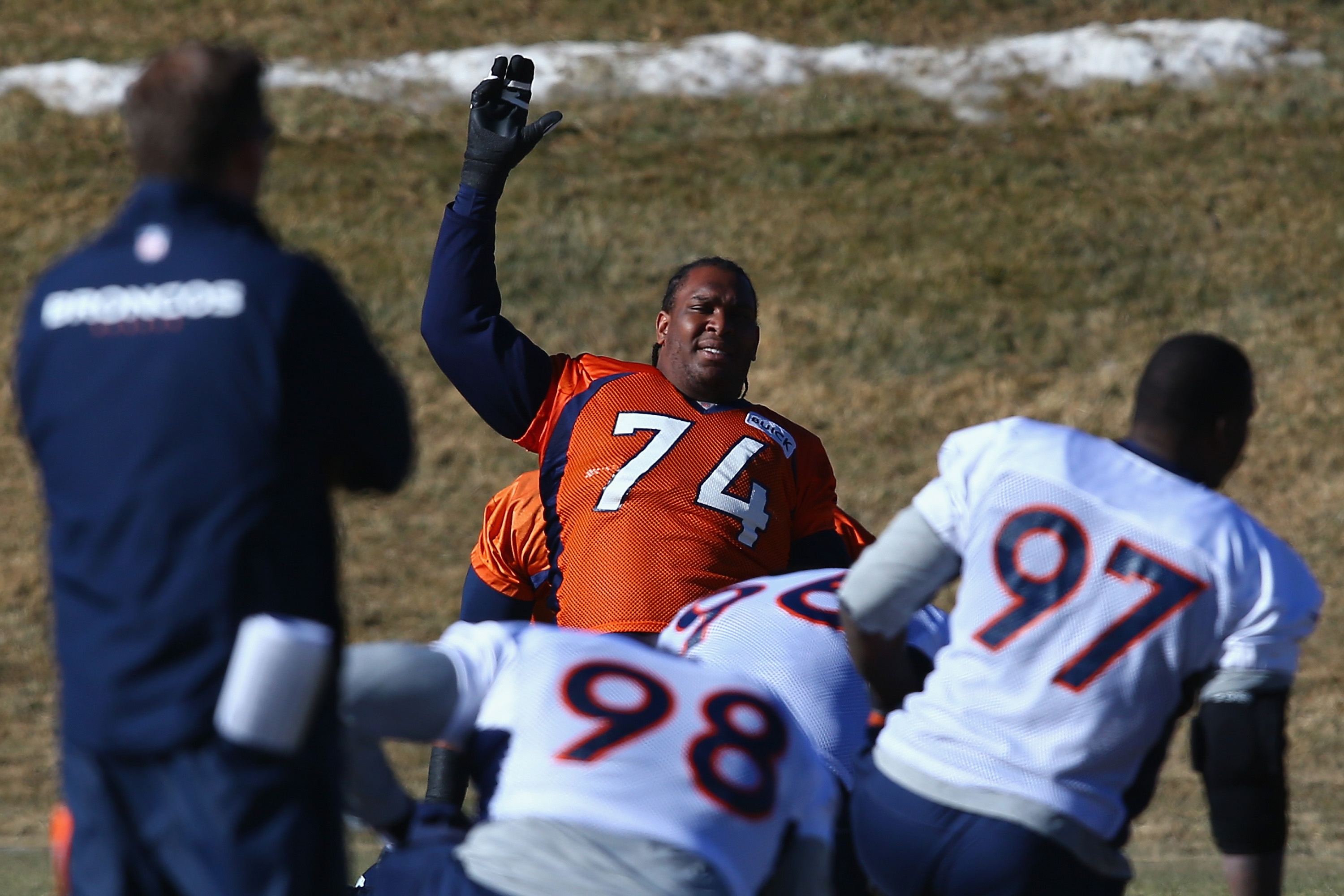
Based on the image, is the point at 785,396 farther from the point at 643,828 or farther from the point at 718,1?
the point at 643,828

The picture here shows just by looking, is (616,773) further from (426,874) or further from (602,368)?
(602,368)

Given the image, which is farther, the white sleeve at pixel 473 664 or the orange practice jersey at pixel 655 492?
the orange practice jersey at pixel 655 492

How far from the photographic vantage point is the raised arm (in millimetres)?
4789

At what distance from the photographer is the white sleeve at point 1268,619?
8.82 ft

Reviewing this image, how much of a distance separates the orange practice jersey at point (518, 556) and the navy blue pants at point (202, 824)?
318cm

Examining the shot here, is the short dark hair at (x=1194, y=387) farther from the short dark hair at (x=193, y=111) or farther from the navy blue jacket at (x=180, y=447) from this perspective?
the short dark hair at (x=193, y=111)

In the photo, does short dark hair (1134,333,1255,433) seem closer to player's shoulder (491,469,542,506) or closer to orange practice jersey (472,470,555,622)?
orange practice jersey (472,470,555,622)

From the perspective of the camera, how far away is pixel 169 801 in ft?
7.72

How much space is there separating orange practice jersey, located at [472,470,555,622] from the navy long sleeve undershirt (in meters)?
0.70

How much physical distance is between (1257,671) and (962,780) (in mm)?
528

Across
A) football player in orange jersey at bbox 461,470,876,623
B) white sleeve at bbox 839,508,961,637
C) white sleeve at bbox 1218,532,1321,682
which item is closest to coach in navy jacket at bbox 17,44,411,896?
white sleeve at bbox 839,508,961,637

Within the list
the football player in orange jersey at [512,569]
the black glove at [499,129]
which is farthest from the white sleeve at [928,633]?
the football player in orange jersey at [512,569]

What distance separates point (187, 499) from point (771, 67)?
13480 mm

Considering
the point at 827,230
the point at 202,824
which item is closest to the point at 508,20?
the point at 827,230
